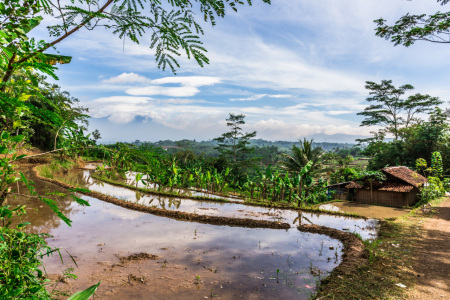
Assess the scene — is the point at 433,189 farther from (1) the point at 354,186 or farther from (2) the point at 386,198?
(1) the point at 354,186

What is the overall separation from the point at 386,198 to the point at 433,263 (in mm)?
11371

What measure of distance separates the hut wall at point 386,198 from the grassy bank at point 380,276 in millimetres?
8522

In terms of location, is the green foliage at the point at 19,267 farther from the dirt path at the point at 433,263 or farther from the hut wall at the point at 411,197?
the hut wall at the point at 411,197

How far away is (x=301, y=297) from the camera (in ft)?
16.4

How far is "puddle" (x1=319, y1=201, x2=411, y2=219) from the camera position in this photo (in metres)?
13.3

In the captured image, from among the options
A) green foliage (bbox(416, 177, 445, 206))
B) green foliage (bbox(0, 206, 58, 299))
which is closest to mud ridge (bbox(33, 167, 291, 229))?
green foliage (bbox(0, 206, 58, 299))

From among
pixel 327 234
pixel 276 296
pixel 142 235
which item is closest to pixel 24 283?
pixel 276 296

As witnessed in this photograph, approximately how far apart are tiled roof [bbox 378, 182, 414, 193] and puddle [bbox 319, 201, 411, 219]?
3.68 ft

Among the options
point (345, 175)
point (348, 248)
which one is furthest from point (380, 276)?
point (345, 175)

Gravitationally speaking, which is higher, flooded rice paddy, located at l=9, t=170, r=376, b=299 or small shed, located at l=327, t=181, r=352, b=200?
small shed, located at l=327, t=181, r=352, b=200

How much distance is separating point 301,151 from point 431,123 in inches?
489

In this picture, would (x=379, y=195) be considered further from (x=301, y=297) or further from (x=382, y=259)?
(x=301, y=297)

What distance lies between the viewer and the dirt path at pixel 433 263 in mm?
4807

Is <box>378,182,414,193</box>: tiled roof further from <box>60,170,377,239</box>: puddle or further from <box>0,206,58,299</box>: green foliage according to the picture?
<box>0,206,58,299</box>: green foliage
